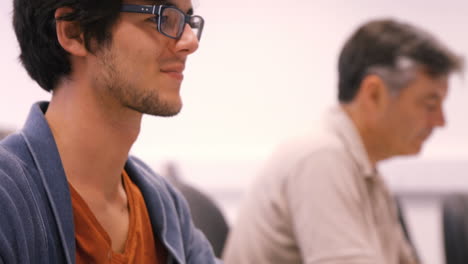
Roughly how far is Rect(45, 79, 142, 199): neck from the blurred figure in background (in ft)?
2.24

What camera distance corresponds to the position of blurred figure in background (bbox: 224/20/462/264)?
A: 5.01 feet

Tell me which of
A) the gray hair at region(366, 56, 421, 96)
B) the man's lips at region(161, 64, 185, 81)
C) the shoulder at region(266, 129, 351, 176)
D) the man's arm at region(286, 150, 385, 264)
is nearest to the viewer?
the man's lips at region(161, 64, 185, 81)

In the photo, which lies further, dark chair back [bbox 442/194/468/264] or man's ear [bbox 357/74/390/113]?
dark chair back [bbox 442/194/468/264]

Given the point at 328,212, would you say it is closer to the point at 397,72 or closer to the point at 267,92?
the point at 397,72

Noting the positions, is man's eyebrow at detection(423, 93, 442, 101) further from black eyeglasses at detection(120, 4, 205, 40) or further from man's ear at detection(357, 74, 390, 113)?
black eyeglasses at detection(120, 4, 205, 40)

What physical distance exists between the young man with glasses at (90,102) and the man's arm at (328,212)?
1.88 ft

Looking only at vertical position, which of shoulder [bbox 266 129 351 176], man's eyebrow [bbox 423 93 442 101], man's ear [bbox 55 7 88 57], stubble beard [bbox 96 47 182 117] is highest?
man's ear [bbox 55 7 88 57]

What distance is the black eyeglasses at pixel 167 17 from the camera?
3.21 ft

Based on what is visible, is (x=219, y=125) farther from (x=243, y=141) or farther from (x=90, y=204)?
(x=90, y=204)

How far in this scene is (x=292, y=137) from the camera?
5.75ft

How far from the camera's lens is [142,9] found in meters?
0.98

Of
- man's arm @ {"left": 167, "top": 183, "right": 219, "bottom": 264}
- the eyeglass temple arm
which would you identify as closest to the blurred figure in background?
man's arm @ {"left": 167, "top": 183, "right": 219, "bottom": 264}

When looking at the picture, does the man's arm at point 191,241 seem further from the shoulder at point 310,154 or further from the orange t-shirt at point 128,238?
the shoulder at point 310,154

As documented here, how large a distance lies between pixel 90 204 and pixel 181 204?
280 millimetres
